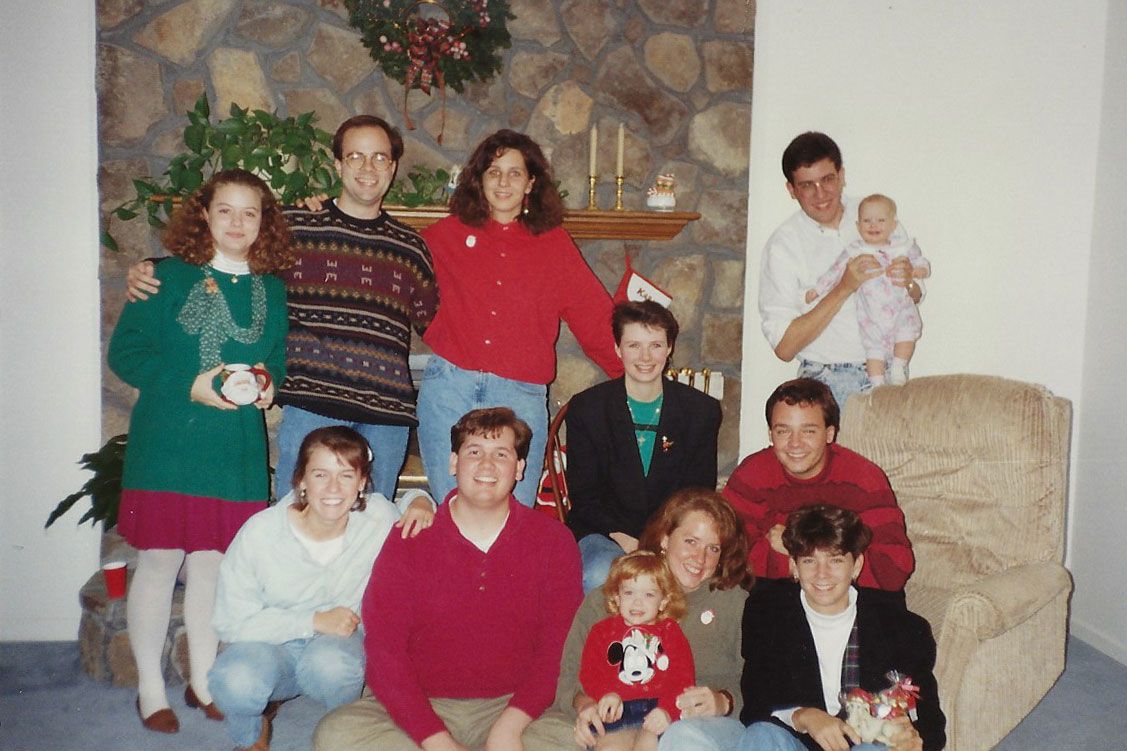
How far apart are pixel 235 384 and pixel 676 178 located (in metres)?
1.93

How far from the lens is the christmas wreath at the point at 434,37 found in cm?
313

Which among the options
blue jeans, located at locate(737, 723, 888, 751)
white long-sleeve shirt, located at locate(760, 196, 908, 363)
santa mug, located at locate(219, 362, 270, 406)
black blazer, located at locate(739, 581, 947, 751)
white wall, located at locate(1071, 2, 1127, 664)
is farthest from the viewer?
white wall, located at locate(1071, 2, 1127, 664)

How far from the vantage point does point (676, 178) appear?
3.36m

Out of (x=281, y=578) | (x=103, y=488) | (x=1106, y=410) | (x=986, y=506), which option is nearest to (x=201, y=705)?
(x=281, y=578)

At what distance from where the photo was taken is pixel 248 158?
292 centimetres

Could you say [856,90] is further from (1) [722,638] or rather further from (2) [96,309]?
(2) [96,309]

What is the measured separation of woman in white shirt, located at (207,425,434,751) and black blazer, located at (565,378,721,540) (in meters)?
0.49

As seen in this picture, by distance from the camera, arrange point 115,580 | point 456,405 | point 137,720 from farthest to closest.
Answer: point 115,580, point 137,720, point 456,405

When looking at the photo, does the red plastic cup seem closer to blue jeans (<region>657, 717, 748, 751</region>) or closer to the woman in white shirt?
the woman in white shirt

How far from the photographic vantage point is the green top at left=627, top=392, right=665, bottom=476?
235cm

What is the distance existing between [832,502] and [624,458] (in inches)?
21.1

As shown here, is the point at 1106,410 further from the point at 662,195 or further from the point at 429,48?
the point at 429,48

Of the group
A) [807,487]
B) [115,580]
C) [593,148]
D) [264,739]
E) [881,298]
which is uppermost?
[593,148]

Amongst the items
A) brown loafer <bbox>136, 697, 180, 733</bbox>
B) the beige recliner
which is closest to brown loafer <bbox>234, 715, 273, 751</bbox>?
brown loafer <bbox>136, 697, 180, 733</bbox>
